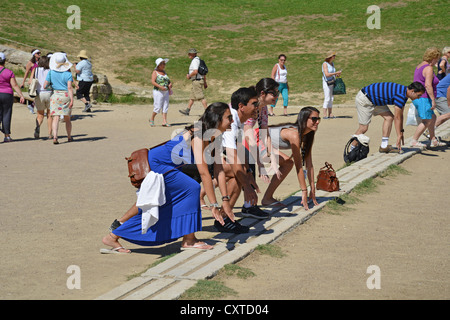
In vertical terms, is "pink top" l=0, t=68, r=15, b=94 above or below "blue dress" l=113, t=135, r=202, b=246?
above

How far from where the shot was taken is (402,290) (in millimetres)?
5031

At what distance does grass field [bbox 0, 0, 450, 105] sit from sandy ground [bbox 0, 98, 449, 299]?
11.9 metres

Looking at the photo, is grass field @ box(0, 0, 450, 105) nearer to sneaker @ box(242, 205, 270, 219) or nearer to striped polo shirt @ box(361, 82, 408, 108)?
striped polo shirt @ box(361, 82, 408, 108)

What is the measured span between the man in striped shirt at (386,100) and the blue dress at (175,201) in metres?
5.62

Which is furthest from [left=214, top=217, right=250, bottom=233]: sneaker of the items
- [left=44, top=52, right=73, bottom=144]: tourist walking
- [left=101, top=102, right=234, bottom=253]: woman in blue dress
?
[left=44, top=52, right=73, bottom=144]: tourist walking

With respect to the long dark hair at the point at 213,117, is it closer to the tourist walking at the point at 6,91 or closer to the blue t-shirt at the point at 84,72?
the tourist walking at the point at 6,91

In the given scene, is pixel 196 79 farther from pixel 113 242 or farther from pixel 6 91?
pixel 113 242

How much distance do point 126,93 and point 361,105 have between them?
13.0 metres

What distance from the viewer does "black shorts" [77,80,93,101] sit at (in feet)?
58.5
